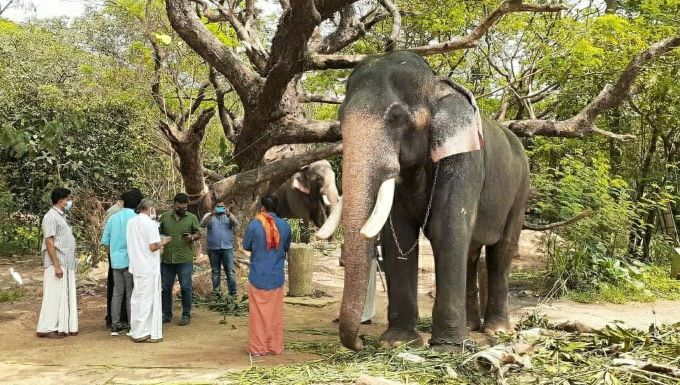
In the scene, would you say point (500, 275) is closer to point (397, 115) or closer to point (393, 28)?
point (397, 115)

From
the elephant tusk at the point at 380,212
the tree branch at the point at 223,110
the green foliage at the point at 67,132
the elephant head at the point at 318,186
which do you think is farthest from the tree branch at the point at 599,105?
the green foliage at the point at 67,132

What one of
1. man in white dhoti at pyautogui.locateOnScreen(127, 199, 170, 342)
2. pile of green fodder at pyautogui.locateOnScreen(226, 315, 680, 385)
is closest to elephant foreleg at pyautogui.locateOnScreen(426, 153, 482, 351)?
pile of green fodder at pyautogui.locateOnScreen(226, 315, 680, 385)

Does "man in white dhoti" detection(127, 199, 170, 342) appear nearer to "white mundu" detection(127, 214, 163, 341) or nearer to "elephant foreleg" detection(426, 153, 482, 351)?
"white mundu" detection(127, 214, 163, 341)

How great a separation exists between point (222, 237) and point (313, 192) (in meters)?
2.26

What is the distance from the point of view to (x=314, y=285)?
1270 cm

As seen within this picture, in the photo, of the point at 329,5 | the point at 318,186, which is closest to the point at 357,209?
the point at 329,5

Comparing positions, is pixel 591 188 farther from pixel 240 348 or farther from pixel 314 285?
pixel 240 348

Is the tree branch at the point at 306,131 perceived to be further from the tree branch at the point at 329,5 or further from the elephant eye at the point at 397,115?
the elephant eye at the point at 397,115

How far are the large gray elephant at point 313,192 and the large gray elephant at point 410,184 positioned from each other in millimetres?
4705

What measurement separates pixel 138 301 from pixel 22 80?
23.3 feet

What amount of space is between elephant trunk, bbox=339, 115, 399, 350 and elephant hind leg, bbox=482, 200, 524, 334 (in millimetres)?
3010

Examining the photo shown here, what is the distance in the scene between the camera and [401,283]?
263 inches

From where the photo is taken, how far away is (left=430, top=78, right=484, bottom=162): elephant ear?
6004mm

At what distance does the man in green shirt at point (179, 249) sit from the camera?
8711 millimetres
